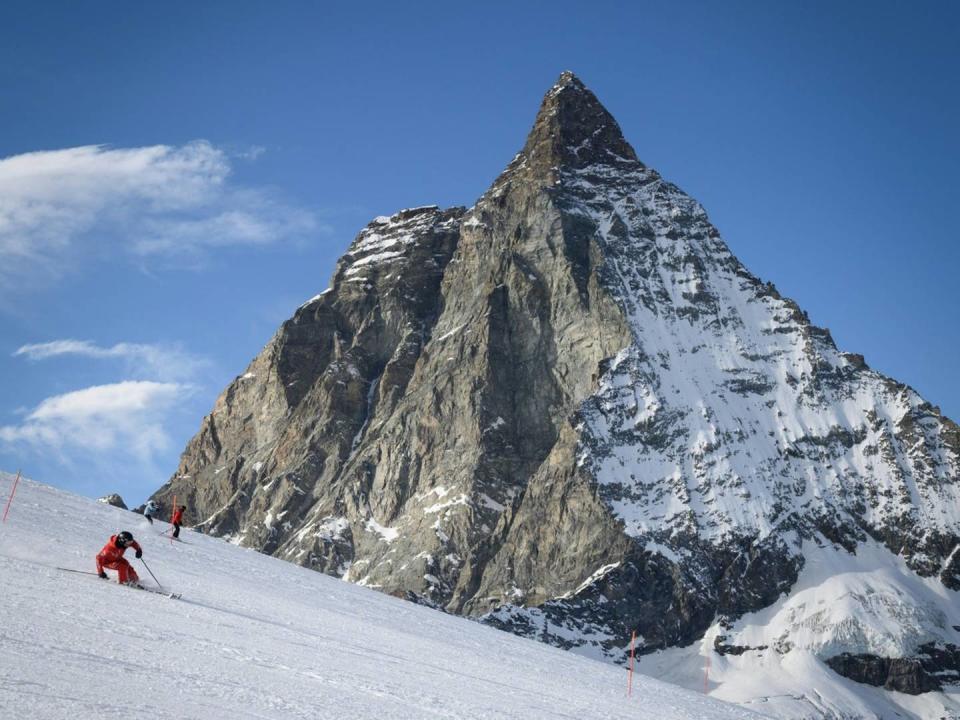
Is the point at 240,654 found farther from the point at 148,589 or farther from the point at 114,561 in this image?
the point at 114,561

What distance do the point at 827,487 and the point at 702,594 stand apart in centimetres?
3088

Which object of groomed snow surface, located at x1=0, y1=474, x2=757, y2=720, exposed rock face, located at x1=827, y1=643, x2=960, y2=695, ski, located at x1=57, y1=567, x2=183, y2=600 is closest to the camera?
groomed snow surface, located at x1=0, y1=474, x2=757, y2=720

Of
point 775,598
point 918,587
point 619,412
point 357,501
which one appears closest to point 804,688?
point 775,598

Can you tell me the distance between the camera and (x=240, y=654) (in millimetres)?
16953

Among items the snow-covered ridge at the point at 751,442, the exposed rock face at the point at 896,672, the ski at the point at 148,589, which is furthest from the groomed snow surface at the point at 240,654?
the exposed rock face at the point at 896,672

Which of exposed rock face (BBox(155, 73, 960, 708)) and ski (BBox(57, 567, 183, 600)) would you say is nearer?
ski (BBox(57, 567, 183, 600))

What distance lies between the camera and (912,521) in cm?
18150

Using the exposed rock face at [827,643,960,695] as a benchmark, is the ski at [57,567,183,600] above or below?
below

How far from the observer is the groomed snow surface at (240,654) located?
1322 centimetres

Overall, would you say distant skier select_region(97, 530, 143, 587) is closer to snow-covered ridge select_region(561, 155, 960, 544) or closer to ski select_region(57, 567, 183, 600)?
ski select_region(57, 567, 183, 600)

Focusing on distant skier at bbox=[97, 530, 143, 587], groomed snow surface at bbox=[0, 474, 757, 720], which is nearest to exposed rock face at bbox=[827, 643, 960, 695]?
groomed snow surface at bbox=[0, 474, 757, 720]

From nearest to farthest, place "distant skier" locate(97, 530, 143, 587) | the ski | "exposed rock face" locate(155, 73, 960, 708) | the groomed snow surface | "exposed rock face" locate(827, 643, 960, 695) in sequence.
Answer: the groomed snow surface, the ski, "distant skier" locate(97, 530, 143, 587), "exposed rock face" locate(827, 643, 960, 695), "exposed rock face" locate(155, 73, 960, 708)

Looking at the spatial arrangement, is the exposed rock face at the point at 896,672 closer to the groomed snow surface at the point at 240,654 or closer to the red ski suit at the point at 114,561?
the groomed snow surface at the point at 240,654

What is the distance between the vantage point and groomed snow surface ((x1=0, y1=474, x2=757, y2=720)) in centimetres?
1322
